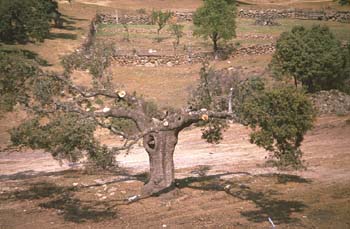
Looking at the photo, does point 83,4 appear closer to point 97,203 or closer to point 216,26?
point 216,26

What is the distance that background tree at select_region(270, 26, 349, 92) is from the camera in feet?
113

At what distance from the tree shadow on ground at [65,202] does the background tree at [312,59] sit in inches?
777

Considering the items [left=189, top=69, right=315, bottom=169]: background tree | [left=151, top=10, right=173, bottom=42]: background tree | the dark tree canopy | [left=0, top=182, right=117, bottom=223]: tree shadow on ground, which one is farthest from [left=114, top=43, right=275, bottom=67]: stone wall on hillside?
[left=189, top=69, right=315, bottom=169]: background tree

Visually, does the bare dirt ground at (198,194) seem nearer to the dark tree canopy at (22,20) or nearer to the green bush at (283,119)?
the green bush at (283,119)

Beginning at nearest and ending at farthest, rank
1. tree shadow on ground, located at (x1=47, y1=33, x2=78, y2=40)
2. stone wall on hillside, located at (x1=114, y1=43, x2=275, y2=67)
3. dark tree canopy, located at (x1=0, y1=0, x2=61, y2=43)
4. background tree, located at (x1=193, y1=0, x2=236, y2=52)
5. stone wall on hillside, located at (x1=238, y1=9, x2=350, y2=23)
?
dark tree canopy, located at (x1=0, y1=0, x2=61, y2=43) → background tree, located at (x1=193, y1=0, x2=236, y2=52) → stone wall on hillside, located at (x1=114, y1=43, x2=275, y2=67) → tree shadow on ground, located at (x1=47, y1=33, x2=78, y2=40) → stone wall on hillside, located at (x1=238, y1=9, x2=350, y2=23)

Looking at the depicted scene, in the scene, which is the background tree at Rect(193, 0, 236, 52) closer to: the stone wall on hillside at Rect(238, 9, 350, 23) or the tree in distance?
the stone wall on hillside at Rect(238, 9, 350, 23)

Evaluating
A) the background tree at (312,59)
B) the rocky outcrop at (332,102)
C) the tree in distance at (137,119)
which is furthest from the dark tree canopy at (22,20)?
the tree in distance at (137,119)

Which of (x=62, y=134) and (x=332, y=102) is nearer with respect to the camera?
(x=62, y=134)

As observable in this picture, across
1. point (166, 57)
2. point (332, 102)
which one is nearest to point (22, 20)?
point (166, 57)

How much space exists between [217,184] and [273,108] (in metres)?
4.31

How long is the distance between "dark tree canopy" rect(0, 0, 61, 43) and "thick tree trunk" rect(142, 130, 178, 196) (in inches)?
1186

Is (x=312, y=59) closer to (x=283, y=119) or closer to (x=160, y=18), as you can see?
(x=283, y=119)

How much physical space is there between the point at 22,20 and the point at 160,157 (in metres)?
31.9

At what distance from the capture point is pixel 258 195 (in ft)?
56.8
